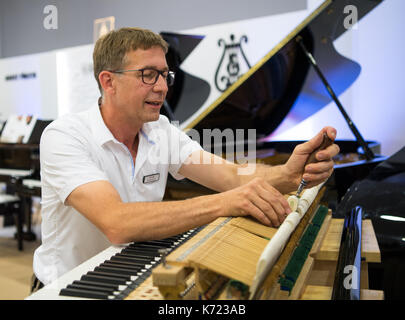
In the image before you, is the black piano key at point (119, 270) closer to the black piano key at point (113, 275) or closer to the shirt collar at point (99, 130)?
the black piano key at point (113, 275)

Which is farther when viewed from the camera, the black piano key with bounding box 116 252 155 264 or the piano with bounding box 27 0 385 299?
the piano with bounding box 27 0 385 299

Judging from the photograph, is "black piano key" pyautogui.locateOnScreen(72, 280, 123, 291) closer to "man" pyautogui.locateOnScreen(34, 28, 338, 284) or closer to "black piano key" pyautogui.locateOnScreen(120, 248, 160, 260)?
"black piano key" pyautogui.locateOnScreen(120, 248, 160, 260)

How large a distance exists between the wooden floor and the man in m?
2.32

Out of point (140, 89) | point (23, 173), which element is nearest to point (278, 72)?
point (140, 89)

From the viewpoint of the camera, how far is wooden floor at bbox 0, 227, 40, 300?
12.5ft

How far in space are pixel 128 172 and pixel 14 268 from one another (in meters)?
3.30

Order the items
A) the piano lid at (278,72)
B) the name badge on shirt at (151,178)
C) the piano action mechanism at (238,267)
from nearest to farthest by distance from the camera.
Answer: the piano action mechanism at (238,267)
the name badge on shirt at (151,178)
the piano lid at (278,72)

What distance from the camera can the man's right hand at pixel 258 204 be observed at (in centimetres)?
126

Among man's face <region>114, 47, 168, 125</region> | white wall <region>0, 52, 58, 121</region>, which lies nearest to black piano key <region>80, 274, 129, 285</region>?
man's face <region>114, 47, 168, 125</region>

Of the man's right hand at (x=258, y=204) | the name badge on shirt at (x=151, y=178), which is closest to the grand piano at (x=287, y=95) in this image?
the name badge on shirt at (x=151, y=178)

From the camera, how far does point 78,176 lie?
1519 mm

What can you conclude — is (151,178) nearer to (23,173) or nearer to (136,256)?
(136,256)

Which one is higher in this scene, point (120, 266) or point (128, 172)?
point (128, 172)

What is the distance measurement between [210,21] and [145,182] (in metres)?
5.56
